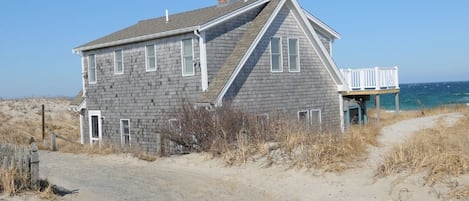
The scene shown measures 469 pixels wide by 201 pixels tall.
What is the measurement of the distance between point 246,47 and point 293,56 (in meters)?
3.71

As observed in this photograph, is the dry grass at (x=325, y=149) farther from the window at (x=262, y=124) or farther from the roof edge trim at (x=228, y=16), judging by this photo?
the roof edge trim at (x=228, y=16)

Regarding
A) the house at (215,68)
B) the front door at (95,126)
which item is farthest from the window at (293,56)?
the front door at (95,126)

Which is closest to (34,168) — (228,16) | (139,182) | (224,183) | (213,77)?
(139,182)

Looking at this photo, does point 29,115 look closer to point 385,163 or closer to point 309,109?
point 309,109

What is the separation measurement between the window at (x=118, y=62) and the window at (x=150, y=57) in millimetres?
2157

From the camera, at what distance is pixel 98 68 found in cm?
2778

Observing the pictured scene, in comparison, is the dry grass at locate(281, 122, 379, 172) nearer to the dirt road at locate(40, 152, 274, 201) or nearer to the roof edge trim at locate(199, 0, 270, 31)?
the dirt road at locate(40, 152, 274, 201)

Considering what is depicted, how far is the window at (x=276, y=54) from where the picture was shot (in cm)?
2382

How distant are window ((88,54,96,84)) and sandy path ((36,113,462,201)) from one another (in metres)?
11.4

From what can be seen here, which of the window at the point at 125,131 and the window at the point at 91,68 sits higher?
the window at the point at 91,68

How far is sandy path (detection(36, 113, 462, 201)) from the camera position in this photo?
11.8 metres

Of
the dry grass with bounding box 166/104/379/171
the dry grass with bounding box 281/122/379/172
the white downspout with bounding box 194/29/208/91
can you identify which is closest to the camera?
the dry grass with bounding box 281/122/379/172

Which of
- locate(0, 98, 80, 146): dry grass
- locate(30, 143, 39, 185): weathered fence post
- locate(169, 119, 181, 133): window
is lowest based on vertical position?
locate(0, 98, 80, 146): dry grass

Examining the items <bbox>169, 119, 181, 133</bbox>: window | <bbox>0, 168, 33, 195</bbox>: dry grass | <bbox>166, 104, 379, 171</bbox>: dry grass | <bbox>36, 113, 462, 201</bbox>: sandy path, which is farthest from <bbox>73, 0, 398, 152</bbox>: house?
<bbox>0, 168, 33, 195</bbox>: dry grass
